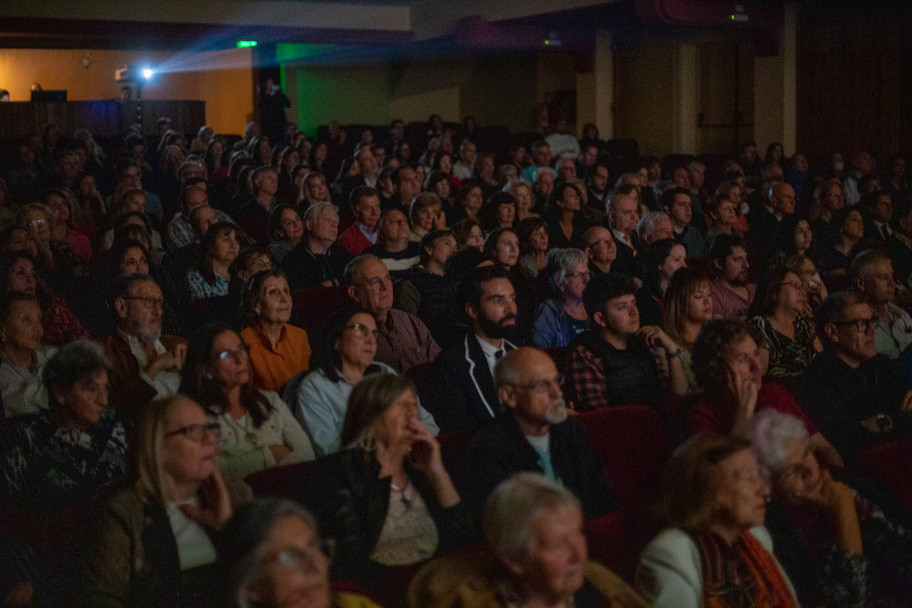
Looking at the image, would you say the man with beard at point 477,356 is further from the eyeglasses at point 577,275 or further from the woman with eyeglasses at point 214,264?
the woman with eyeglasses at point 214,264

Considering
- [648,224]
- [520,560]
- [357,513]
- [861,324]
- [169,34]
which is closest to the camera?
[520,560]

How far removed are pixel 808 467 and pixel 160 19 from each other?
10946mm

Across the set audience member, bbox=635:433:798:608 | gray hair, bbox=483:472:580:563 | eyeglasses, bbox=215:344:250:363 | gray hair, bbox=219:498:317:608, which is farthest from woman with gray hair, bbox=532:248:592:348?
gray hair, bbox=219:498:317:608

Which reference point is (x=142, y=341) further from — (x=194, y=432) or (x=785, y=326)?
(x=785, y=326)

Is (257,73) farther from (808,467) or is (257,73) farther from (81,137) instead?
(808,467)

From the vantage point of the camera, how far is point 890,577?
7.75 ft

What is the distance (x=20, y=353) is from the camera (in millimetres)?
3084

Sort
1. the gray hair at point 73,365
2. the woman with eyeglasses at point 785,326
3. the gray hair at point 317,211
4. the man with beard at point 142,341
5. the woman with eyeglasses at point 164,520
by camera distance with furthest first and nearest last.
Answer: the gray hair at point 317,211, the woman with eyeglasses at point 785,326, the man with beard at point 142,341, the gray hair at point 73,365, the woman with eyeglasses at point 164,520

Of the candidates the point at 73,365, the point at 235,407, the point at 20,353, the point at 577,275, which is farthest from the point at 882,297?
the point at 20,353

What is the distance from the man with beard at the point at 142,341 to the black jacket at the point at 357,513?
3.45ft

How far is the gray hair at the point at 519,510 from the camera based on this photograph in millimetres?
1704

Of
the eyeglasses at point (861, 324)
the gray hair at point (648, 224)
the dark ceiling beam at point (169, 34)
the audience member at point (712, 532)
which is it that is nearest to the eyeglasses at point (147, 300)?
the audience member at point (712, 532)

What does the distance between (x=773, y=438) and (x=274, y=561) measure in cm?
127

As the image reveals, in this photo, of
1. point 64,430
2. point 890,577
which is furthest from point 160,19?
point 890,577
